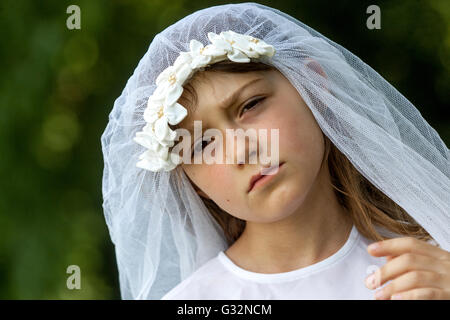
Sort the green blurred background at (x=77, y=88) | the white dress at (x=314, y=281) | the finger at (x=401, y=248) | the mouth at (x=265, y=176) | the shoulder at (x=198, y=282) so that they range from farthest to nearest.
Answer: the green blurred background at (x=77, y=88) → the shoulder at (x=198, y=282) → the white dress at (x=314, y=281) → the mouth at (x=265, y=176) → the finger at (x=401, y=248)

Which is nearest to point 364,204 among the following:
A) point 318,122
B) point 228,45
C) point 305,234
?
point 305,234

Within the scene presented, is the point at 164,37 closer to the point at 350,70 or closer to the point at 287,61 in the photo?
the point at 287,61

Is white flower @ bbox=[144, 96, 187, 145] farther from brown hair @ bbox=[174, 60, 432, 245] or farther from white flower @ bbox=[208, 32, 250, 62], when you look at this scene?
brown hair @ bbox=[174, 60, 432, 245]

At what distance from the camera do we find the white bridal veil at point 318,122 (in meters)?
1.37

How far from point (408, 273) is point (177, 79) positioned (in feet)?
1.99

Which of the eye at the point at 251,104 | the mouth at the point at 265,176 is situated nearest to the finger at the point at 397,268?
the mouth at the point at 265,176

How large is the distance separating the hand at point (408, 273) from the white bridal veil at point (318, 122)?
168 millimetres

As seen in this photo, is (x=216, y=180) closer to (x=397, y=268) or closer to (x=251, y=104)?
(x=251, y=104)

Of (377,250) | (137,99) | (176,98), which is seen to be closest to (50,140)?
(137,99)

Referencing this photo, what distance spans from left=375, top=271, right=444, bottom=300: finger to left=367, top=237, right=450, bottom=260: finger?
4cm

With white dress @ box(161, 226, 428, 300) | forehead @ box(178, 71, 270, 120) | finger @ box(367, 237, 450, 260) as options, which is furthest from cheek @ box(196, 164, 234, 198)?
finger @ box(367, 237, 450, 260)

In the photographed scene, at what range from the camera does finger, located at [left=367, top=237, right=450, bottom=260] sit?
1.15 m

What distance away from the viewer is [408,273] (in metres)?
1.16

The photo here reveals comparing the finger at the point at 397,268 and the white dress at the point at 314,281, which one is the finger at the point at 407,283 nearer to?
the finger at the point at 397,268
